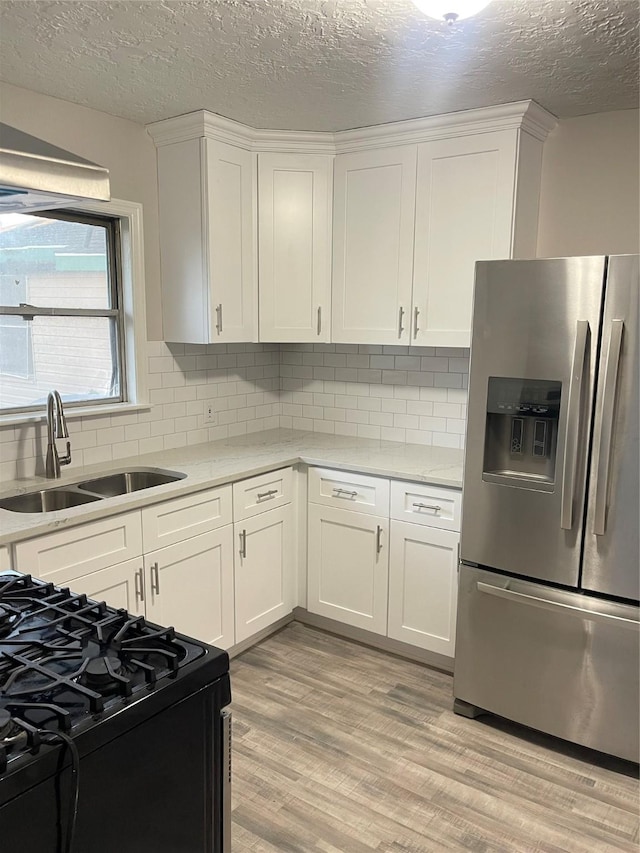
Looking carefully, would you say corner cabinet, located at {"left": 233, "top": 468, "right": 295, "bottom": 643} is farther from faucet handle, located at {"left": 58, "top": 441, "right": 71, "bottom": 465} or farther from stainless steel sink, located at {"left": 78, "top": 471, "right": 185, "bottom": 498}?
faucet handle, located at {"left": 58, "top": 441, "right": 71, "bottom": 465}

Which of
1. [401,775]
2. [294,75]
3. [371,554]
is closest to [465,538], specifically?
[371,554]

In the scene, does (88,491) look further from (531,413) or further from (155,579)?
(531,413)

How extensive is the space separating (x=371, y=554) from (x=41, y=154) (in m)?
2.27

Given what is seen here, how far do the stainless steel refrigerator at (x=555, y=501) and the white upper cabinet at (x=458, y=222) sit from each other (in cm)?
59

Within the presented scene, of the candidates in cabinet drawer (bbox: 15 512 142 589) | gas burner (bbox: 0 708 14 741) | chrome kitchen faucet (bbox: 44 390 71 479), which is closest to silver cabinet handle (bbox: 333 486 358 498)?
cabinet drawer (bbox: 15 512 142 589)

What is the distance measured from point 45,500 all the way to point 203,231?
1.43m

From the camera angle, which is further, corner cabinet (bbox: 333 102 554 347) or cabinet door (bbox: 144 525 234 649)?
corner cabinet (bbox: 333 102 554 347)

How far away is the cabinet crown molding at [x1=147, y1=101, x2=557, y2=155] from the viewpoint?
2773 mm

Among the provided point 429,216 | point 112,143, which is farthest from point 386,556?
point 112,143

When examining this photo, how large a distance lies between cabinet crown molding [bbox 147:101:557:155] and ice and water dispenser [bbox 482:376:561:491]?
48.6 inches

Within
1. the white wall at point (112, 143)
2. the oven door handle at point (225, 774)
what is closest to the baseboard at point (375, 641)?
the white wall at point (112, 143)

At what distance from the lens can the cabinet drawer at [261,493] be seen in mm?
2912

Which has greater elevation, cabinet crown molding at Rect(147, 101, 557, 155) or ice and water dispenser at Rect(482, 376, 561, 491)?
cabinet crown molding at Rect(147, 101, 557, 155)

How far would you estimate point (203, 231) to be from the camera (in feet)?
10.00
